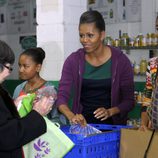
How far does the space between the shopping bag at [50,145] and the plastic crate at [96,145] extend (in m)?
0.08

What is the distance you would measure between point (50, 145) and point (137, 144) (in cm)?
46

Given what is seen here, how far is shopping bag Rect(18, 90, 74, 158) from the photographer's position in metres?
1.94

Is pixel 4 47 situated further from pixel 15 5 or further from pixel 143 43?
pixel 15 5

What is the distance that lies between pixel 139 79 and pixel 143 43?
1.93 ft

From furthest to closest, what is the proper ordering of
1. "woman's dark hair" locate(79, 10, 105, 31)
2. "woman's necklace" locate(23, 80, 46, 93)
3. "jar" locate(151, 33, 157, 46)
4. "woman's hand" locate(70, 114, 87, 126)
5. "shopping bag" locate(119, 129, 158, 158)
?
"jar" locate(151, 33, 157, 46), "woman's necklace" locate(23, 80, 46, 93), "woman's dark hair" locate(79, 10, 105, 31), "woman's hand" locate(70, 114, 87, 126), "shopping bag" locate(119, 129, 158, 158)

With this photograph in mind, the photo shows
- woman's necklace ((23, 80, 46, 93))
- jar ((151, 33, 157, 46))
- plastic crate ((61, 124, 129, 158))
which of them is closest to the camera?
plastic crate ((61, 124, 129, 158))

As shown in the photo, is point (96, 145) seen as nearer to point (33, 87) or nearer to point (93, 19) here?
point (93, 19)

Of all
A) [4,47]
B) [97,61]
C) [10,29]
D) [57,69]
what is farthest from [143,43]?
[4,47]

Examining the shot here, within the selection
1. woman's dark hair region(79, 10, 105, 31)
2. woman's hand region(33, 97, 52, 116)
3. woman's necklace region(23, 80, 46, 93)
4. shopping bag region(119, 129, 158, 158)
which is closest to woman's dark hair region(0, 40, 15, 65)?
woman's hand region(33, 97, 52, 116)

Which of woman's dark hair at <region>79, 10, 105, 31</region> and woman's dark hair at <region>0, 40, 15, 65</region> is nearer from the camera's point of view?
woman's dark hair at <region>0, 40, 15, 65</region>

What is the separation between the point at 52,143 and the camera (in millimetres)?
1967

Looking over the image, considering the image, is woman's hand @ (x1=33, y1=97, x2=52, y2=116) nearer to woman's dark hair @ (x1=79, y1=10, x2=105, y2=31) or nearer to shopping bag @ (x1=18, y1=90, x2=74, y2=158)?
shopping bag @ (x1=18, y1=90, x2=74, y2=158)

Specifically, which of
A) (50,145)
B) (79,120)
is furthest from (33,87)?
(50,145)

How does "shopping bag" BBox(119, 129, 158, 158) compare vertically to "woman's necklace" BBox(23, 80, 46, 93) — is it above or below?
below
